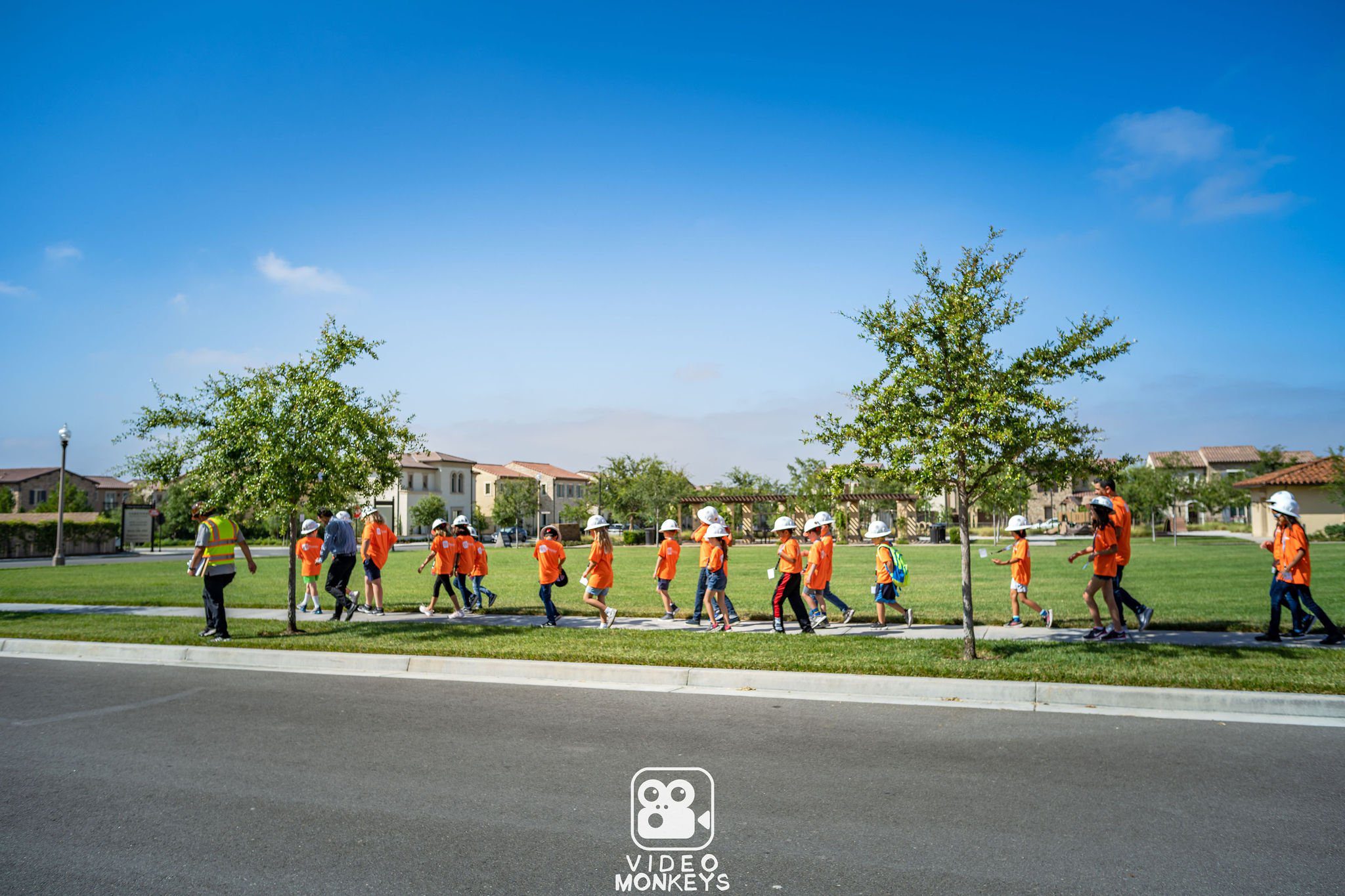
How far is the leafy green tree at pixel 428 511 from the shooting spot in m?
69.1

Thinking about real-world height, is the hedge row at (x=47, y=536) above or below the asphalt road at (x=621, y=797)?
above

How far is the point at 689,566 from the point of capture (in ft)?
90.3

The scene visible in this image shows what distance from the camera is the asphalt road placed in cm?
428

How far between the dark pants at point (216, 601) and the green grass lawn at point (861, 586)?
14.0 feet

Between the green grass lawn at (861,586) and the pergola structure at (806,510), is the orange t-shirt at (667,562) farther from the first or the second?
the pergola structure at (806,510)

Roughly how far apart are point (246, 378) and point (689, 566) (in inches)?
678

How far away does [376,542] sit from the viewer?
1509 cm

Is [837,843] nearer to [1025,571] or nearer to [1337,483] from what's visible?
[1025,571]

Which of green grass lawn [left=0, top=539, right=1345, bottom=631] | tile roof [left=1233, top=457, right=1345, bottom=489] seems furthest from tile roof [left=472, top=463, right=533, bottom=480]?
tile roof [left=1233, top=457, right=1345, bottom=489]

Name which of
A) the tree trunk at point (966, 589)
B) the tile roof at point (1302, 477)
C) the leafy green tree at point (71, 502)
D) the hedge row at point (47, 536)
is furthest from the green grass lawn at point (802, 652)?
the leafy green tree at point (71, 502)

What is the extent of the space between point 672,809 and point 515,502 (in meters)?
74.4

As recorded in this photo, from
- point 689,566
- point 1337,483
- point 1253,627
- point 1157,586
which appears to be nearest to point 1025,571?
point 1253,627

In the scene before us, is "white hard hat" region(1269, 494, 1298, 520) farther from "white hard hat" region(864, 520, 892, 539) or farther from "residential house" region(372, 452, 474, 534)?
"residential house" region(372, 452, 474, 534)

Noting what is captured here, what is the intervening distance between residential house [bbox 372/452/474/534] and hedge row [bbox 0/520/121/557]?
2461cm
